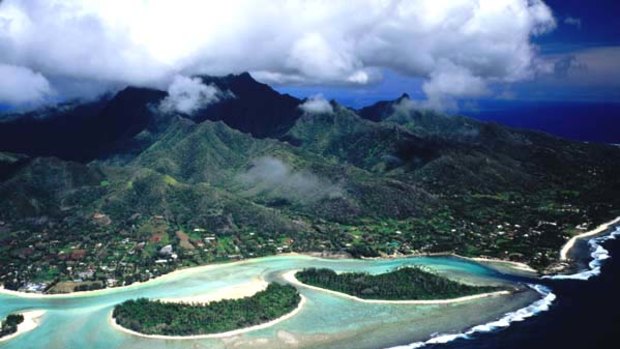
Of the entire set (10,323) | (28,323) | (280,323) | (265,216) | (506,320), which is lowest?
(506,320)

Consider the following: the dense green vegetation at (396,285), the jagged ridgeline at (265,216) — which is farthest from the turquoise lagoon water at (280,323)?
the jagged ridgeline at (265,216)

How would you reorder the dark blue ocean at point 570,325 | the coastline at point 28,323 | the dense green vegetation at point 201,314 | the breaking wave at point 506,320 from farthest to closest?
the coastline at point 28,323, the dense green vegetation at point 201,314, the breaking wave at point 506,320, the dark blue ocean at point 570,325

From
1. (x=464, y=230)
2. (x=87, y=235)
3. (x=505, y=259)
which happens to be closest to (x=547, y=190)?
(x=464, y=230)

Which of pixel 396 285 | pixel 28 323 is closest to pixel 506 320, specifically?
pixel 396 285

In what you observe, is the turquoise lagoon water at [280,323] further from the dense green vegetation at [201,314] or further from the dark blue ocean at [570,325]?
the dark blue ocean at [570,325]

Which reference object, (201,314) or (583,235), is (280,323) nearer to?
(201,314)

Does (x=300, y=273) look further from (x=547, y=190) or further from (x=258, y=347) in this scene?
(x=547, y=190)

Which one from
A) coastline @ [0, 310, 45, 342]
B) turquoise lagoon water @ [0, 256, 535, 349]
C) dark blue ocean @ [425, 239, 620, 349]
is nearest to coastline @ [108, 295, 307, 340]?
turquoise lagoon water @ [0, 256, 535, 349]
